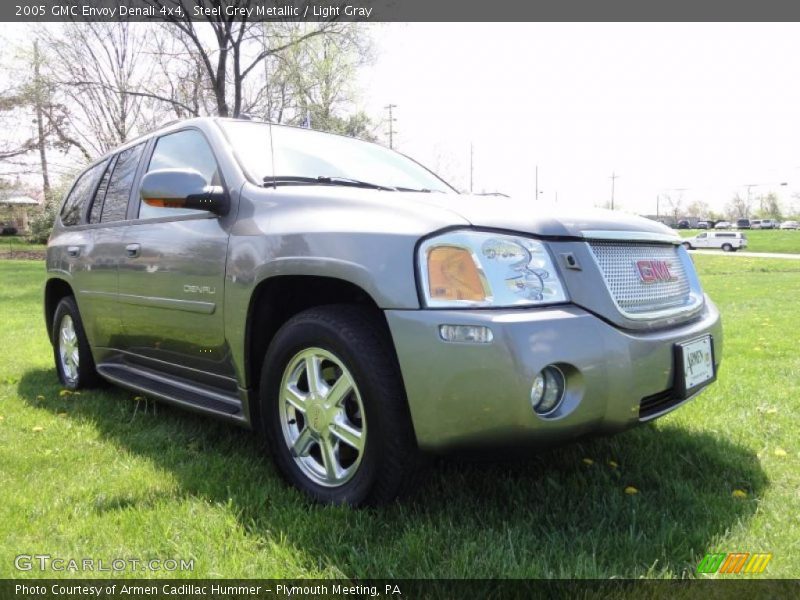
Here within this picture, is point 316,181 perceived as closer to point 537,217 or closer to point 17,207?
point 537,217

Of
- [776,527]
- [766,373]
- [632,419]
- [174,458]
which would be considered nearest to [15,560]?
[174,458]

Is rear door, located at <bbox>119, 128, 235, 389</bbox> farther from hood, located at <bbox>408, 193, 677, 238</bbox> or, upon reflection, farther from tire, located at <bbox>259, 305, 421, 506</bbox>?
hood, located at <bbox>408, 193, 677, 238</bbox>

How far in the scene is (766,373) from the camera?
448cm

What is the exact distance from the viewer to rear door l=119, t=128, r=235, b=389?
2.82 m

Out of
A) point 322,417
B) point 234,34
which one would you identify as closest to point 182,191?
point 322,417

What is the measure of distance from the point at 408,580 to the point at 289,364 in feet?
3.22

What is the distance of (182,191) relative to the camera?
2.70 meters

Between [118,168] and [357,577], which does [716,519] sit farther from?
[118,168]

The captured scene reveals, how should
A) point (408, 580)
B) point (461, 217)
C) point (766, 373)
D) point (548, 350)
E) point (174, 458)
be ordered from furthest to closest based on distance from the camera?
point (766, 373) → point (174, 458) → point (461, 217) → point (548, 350) → point (408, 580)

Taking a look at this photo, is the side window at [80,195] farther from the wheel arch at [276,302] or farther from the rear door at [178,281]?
the wheel arch at [276,302]

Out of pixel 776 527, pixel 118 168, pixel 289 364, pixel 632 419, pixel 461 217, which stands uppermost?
pixel 118 168

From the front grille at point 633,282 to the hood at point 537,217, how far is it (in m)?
0.07

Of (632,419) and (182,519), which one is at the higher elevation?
(632,419)

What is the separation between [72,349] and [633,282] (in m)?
4.00
